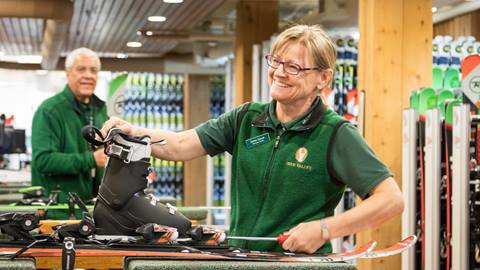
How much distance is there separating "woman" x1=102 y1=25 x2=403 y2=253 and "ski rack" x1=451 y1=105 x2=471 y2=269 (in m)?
2.20

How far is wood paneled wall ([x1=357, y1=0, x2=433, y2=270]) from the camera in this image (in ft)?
18.7

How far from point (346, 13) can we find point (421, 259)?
3664 mm

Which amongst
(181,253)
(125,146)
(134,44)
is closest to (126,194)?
(125,146)

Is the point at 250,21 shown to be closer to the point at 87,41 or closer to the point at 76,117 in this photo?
the point at 87,41

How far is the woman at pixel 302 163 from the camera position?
107 inches

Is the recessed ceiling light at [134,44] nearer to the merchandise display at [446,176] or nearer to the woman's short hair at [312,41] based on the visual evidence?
the merchandise display at [446,176]

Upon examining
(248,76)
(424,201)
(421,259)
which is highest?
(248,76)

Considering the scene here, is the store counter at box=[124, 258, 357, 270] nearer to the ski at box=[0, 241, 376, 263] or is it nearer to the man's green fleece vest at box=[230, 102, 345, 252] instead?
the ski at box=[0, 241, 376, 263]

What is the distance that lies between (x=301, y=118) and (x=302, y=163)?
15 cm

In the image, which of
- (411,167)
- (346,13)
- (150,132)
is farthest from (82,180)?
(346,13)

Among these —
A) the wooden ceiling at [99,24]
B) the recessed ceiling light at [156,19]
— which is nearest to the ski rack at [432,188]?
the wooden ceiling at [99,24]

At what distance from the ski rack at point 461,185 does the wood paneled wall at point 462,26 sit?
15.7ft

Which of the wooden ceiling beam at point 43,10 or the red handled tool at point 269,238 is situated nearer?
the red handled tool at point 269,238

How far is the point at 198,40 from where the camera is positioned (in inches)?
450
